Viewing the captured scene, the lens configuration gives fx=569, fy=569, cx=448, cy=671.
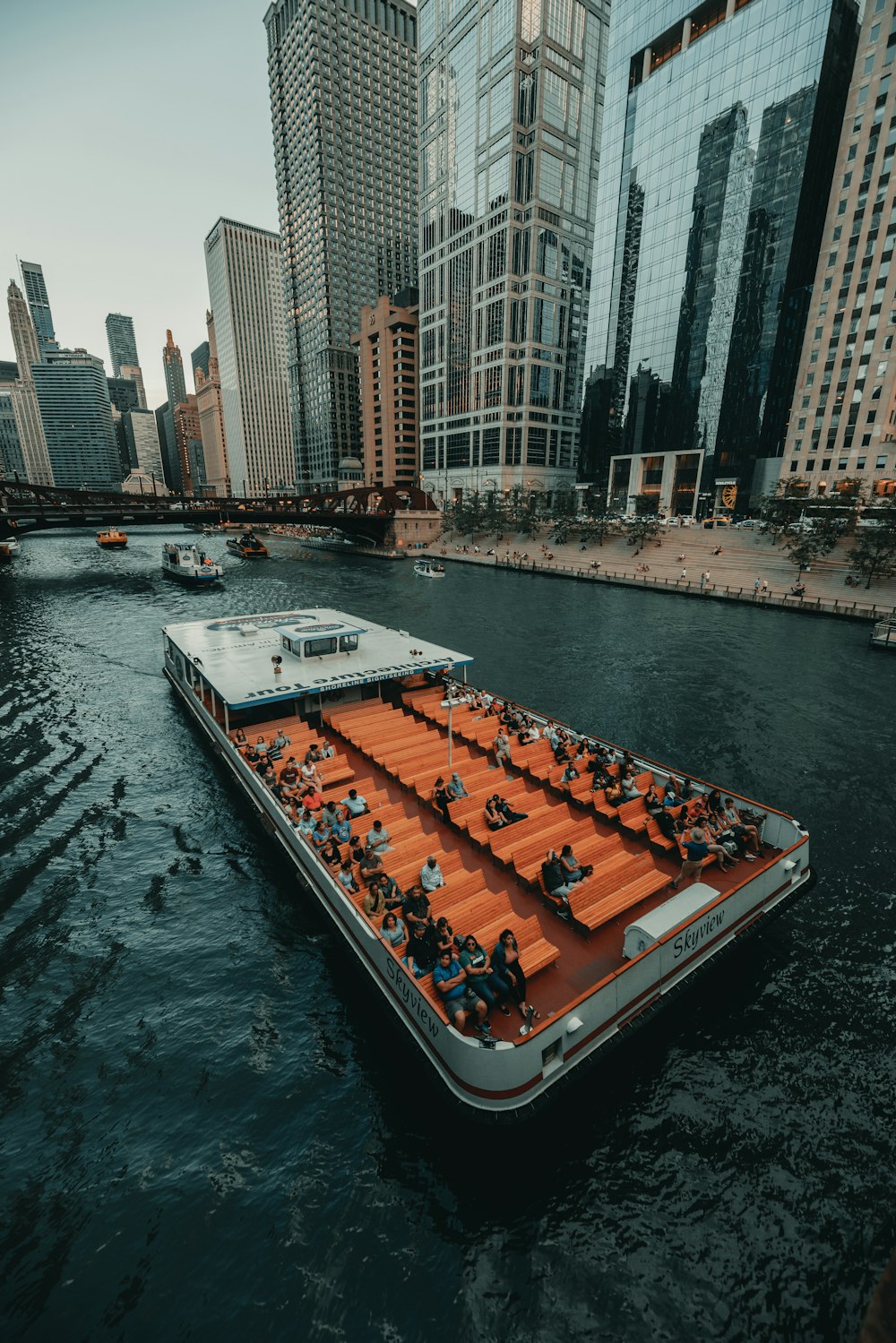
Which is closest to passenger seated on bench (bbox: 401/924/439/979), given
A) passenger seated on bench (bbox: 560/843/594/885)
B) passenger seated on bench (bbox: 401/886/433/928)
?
passenger seated on bench (bbox: 401/886/433/928)

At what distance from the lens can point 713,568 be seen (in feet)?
268

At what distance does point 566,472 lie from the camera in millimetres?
156875

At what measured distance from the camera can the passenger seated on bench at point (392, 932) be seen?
45.4ft

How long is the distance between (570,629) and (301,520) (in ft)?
241

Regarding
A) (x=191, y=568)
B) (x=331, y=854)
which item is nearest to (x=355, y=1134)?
(x=331, y=854)

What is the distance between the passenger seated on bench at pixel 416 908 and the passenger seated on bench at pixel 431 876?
84cm

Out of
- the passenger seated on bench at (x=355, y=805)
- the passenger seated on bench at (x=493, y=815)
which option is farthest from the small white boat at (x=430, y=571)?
the passenger seated on bench at (x=493, y=815)

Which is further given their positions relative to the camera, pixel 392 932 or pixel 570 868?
pixel 570 868

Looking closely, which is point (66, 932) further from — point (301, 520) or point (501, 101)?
point (501, 101)

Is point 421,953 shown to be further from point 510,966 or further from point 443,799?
point 443,799

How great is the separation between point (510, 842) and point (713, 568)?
75.9 metres

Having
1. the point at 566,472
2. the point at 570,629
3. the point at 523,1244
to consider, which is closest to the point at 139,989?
the point at 523,1244

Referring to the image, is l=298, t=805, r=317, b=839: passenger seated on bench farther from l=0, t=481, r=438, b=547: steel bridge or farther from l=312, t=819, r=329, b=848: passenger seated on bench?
l=0, t=481, r=438, b=547: steel bridge

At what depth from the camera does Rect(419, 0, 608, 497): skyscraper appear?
13488 cm
